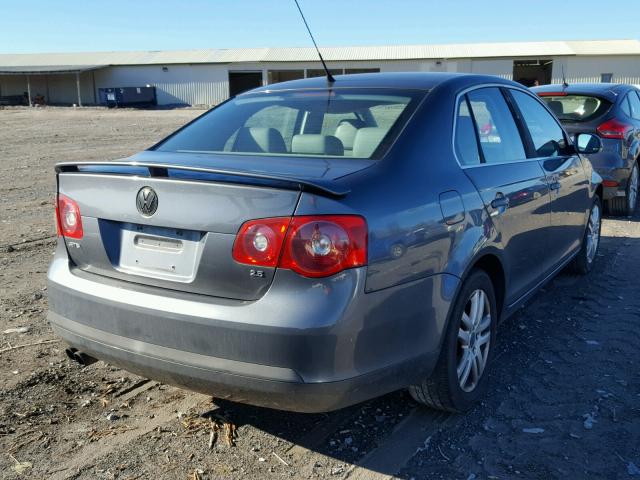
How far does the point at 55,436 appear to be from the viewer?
10.3 ft

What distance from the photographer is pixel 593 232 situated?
5855 millimetres

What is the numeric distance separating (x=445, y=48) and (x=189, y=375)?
171 feet

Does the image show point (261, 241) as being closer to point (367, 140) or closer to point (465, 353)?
point (367, 140)

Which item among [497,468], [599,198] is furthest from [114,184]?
[599,198]

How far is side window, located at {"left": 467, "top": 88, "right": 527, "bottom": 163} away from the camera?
12.0ft

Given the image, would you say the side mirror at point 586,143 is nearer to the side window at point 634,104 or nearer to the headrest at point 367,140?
the headrest at point 367,140

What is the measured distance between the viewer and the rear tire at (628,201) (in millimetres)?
8234

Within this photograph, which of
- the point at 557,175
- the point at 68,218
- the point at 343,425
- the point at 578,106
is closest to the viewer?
the point at 68,218

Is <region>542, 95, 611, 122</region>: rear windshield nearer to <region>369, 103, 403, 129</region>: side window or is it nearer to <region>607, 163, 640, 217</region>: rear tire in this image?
<region>607, 163, 640, 217</region>: rear tire

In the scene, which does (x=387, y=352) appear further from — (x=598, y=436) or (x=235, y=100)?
(x=235, y=100)

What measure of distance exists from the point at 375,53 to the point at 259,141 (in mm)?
49816

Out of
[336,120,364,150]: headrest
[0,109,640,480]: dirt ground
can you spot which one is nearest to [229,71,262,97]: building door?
[0,109,640,480]: dirt ground

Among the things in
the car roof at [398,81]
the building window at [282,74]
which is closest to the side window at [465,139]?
the car roof at [398,81]

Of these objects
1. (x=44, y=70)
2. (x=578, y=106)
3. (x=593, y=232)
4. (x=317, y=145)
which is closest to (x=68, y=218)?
(x=317, y=145)
